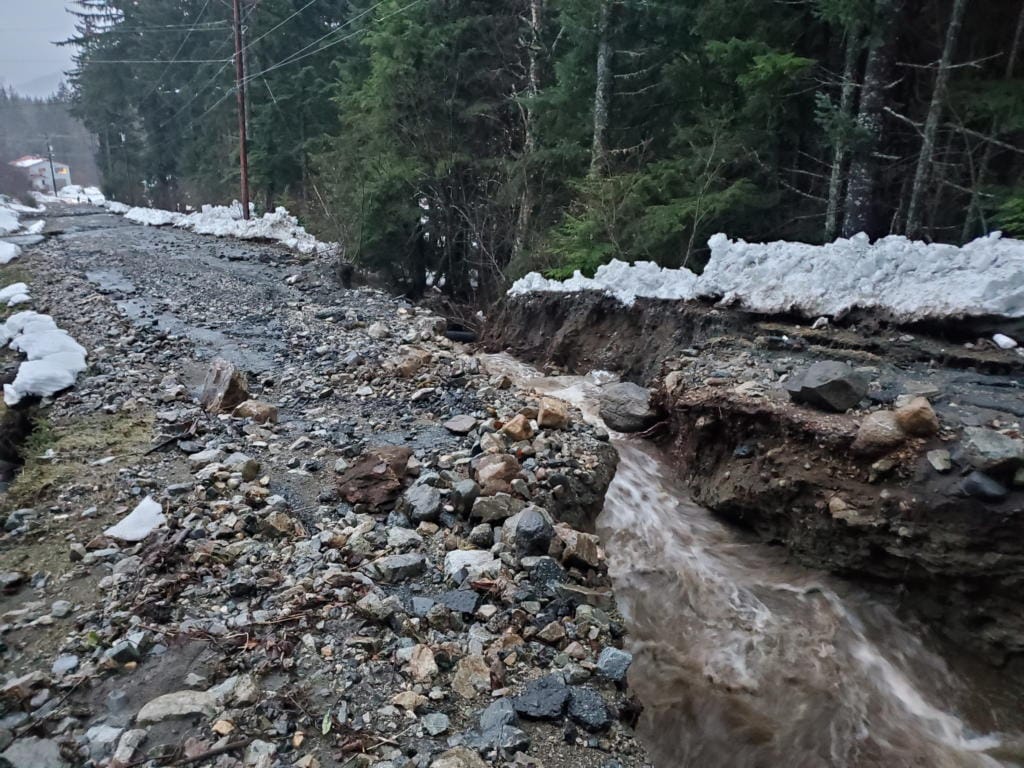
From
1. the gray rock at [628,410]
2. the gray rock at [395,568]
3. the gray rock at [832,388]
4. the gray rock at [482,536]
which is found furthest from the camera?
the gray rock at [628,410]

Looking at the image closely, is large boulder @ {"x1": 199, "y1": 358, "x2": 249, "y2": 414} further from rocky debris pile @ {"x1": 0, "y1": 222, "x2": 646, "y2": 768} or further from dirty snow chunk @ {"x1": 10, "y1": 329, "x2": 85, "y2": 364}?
dirty snow chunk @ {"x1": 10, "y1": 329, "x2": 85, "y2": 364}

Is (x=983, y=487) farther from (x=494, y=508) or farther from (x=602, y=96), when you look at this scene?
(x=602, y=96)

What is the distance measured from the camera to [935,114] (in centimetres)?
700

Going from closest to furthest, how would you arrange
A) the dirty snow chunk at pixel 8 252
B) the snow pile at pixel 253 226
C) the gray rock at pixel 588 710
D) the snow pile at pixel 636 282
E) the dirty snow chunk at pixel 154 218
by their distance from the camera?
the gray rock at pixel 588 710
the snow pile at pixel 636 282
the dirty snow chunk at pixel 8 252
the snow pile at pixel 253 226
the dirty snow chunk at pixel 154 218

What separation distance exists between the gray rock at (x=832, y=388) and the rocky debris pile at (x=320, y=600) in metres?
1.76

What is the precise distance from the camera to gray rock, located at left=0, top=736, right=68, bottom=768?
1.97m

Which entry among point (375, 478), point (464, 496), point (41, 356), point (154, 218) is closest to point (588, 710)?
point (464, 496)

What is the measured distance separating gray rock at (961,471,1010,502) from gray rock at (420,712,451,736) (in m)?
3.67

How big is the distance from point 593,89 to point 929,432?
951cm

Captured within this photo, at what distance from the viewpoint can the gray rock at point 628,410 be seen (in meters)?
6.75

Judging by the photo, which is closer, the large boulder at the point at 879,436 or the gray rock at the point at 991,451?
the gray rock at the point at 991,451

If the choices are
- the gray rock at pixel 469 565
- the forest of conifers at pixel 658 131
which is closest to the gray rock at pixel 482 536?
the gray rock at pixel 469 565

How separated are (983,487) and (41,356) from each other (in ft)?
28.2

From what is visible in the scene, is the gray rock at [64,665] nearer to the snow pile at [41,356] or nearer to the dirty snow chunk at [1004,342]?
the snow pile at [41,356]
